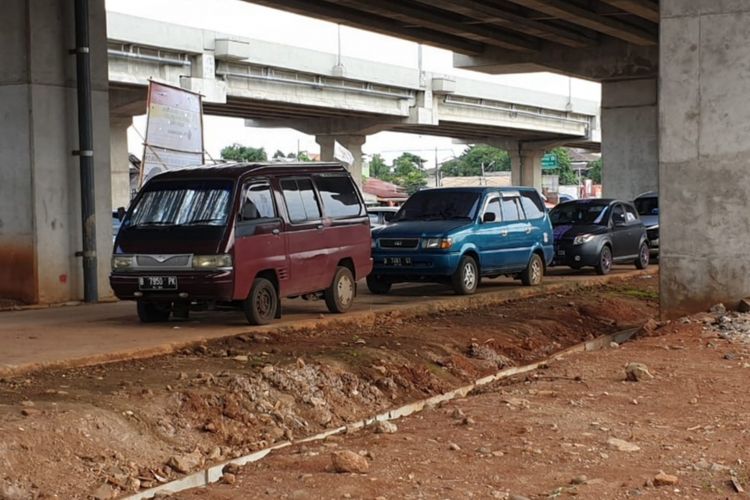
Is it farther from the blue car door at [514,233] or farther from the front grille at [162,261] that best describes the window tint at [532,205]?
the front grille at [162,261]

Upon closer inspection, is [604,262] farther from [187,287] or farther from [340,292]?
[187,287]

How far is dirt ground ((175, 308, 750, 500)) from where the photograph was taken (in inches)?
289

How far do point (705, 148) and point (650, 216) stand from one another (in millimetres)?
15230

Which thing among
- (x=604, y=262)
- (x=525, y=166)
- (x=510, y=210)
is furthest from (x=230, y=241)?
(x=525, y=166)

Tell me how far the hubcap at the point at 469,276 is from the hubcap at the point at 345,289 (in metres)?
3.20

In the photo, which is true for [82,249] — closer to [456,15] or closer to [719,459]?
[719,459]

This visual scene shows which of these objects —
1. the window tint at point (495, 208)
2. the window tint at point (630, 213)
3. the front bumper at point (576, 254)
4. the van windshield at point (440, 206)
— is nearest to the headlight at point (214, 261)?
the van windshield at point (440, 206)

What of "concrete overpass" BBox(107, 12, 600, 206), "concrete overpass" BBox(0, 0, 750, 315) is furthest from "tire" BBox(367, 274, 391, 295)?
"concrete overpass" BBox(107, 12, 600, 206)

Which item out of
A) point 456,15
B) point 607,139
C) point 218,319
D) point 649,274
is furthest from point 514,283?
Result: point 607,139

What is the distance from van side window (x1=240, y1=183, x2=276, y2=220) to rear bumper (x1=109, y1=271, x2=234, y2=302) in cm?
88

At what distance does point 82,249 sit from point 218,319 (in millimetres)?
3802

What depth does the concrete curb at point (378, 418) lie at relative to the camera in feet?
26.9

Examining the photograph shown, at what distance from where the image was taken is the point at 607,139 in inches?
1465

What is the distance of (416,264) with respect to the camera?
59.6ft
